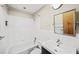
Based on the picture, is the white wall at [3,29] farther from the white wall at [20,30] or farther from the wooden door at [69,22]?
the wooden door at [69,22]

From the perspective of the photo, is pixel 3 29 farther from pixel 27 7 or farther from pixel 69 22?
pixel 69 22

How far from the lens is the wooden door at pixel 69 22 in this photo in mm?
977

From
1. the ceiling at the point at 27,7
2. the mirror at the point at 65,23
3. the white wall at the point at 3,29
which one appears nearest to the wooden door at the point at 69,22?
the mirror at the point at 65,23

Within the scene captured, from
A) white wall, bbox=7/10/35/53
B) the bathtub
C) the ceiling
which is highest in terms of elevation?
the ceiling

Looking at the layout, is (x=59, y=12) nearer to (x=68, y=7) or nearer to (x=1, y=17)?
(x=68, y=7)

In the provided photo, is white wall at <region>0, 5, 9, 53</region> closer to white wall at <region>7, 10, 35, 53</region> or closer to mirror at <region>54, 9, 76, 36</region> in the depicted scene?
white wall at <region>7, 10, 35, 53</region>

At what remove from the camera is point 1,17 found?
3.48 feet

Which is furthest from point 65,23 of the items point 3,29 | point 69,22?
point 3,29

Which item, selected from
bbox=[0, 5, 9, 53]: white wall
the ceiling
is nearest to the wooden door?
the ceiling

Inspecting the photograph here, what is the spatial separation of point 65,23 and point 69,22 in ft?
A: 0.16

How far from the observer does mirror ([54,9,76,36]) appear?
3.21 ft

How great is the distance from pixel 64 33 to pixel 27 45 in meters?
0.46

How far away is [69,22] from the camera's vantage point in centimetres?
99
